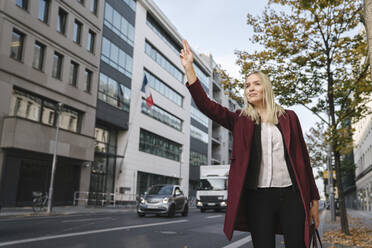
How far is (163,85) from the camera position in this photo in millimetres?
42250

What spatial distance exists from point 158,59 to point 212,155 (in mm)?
26270

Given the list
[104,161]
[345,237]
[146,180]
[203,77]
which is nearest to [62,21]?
[104,161]

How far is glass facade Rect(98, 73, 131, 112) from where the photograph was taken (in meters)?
29.6

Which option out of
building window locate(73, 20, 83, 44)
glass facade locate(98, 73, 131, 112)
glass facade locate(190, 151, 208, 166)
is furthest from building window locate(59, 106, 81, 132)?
glass facade locate(190, 151, 208, 166)

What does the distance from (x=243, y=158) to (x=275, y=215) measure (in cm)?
44

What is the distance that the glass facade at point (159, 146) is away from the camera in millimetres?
36966

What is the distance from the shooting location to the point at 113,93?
31.2m

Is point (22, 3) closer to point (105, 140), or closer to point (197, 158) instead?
point (105, 140)

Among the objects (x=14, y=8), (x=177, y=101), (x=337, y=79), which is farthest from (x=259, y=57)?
(x=177, y=101)

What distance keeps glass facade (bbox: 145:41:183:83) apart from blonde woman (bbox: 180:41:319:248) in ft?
120

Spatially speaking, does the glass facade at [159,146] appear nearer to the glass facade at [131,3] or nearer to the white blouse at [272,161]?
the glass facade at [131,3]

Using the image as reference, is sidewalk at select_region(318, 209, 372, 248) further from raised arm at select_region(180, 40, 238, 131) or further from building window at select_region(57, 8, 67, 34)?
building window at select_region(57, 8, 67, 34)

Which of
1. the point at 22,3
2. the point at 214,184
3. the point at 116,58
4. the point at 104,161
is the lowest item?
the point at 214,184

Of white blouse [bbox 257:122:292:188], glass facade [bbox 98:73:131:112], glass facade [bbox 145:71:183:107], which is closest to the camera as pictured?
white blouse [bbox 257:122:292:188]
